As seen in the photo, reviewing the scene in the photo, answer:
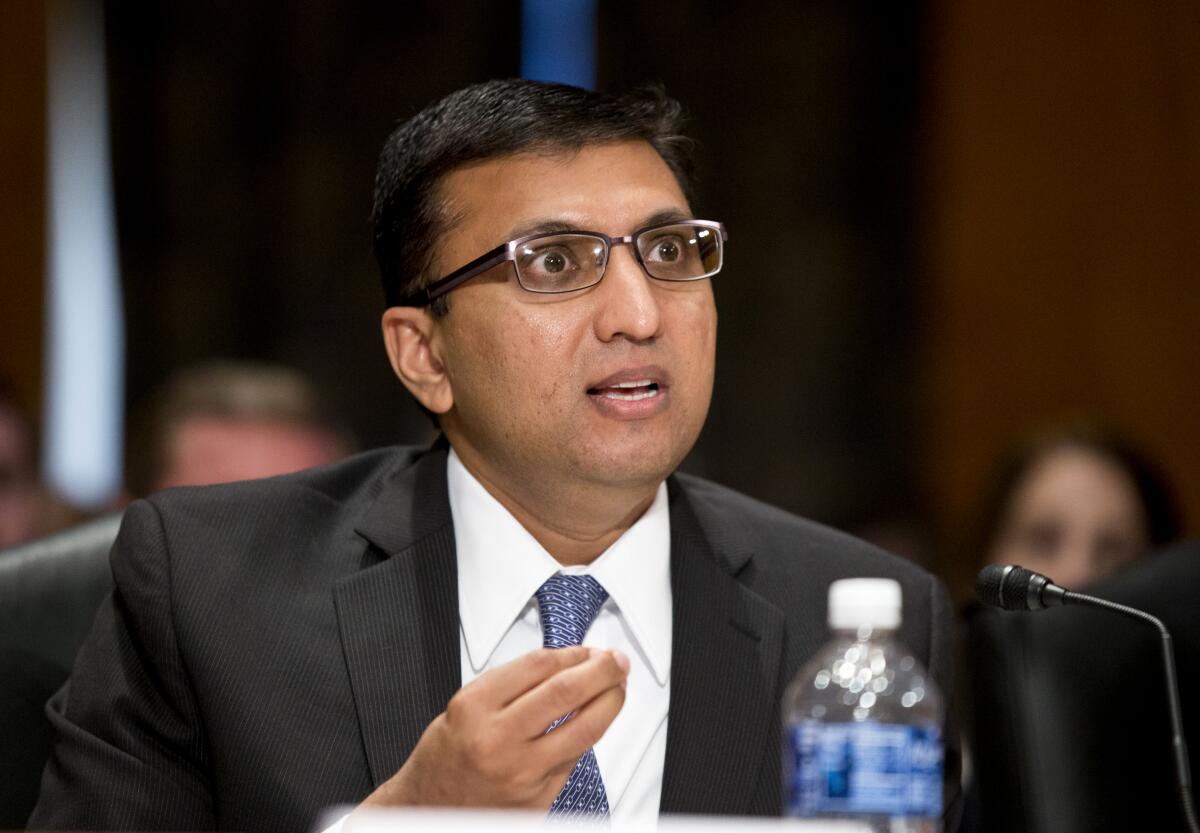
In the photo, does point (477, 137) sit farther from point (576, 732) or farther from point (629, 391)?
point (576, 732)

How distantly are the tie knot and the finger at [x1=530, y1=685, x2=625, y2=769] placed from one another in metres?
0.50

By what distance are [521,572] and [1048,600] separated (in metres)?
0.70

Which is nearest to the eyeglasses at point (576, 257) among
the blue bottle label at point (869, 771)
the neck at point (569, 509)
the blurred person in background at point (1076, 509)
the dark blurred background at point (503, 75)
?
the neck at point (569, 509)

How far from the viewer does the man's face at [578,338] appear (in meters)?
1.92

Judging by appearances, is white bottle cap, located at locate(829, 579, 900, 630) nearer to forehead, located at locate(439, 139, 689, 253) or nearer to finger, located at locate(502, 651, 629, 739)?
finger, located at locate(502, 651, 629, 739)

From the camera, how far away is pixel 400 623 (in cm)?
188

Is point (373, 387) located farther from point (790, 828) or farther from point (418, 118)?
point (790, 828)

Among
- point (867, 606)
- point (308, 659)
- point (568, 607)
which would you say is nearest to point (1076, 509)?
point (568, 607)

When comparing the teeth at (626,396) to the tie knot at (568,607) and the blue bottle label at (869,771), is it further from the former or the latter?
the blue bottle label at (869,771)

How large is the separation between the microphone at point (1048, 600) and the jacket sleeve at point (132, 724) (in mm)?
955

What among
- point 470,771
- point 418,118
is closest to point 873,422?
point 418,118

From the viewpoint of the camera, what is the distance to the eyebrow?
194cm

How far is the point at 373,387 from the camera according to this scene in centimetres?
574

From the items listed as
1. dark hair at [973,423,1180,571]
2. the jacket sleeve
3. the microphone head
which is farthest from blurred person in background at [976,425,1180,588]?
the jacket sleeve
